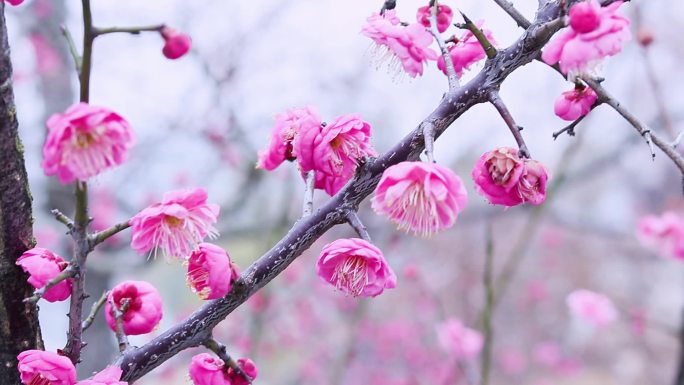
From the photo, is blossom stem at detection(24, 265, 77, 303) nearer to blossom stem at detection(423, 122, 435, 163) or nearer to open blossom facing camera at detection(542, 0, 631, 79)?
blossom stem at detection(423, 122, 435, 163)

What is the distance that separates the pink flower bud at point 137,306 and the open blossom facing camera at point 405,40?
41 centimetres

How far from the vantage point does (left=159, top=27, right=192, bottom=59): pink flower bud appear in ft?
2.14

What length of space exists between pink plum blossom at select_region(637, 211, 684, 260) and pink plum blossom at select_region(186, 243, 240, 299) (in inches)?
87.2

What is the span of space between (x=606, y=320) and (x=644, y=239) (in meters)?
0.77

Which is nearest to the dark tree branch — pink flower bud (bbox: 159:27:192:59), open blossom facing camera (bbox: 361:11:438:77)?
open blossom facing camera (bbox: 361:11:438:77)

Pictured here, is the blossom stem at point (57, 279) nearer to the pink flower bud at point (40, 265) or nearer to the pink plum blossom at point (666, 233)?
the pink flower bud at point (40, 265)

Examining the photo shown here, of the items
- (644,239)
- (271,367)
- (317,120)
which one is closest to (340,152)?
(317,120)

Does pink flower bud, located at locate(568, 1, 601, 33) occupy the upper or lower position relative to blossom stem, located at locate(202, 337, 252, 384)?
upper

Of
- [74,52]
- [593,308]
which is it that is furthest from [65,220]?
[593,308]

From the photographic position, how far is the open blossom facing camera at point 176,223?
0.67 m

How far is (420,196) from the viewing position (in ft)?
2.18

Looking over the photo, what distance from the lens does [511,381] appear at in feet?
22.7

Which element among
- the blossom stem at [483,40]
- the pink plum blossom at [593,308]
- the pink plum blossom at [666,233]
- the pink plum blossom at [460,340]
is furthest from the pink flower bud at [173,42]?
the pink plum blossom at [593,308]

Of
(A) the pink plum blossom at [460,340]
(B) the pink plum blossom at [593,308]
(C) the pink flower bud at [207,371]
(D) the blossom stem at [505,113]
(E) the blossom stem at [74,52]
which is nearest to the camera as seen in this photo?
(E) the blossom stem at [74,52]
